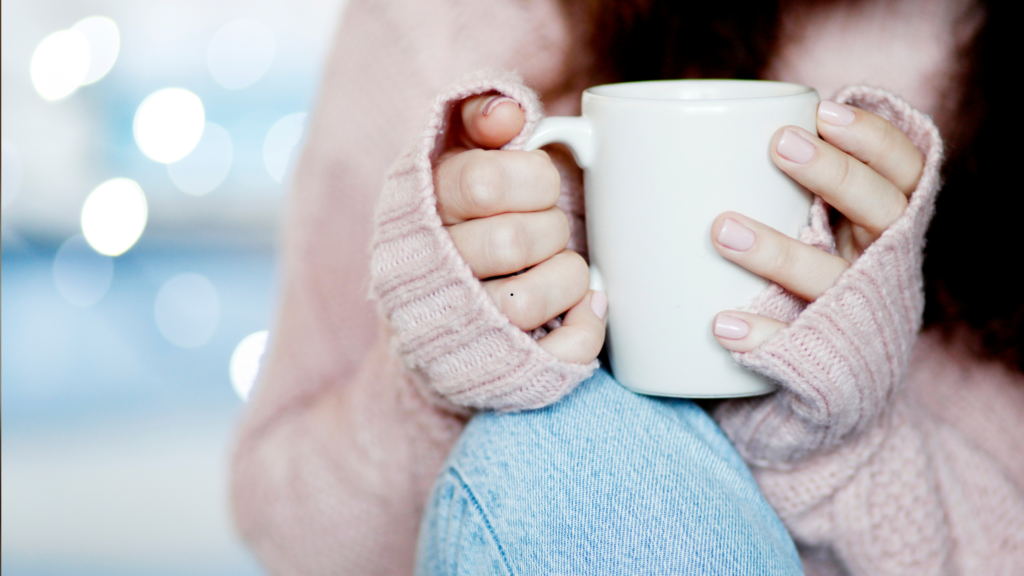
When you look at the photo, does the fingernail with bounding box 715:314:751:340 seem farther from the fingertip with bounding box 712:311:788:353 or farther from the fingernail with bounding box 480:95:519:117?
the fingernail with bounding box 480:95:519:117

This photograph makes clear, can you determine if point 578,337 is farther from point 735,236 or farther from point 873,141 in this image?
point 873,141

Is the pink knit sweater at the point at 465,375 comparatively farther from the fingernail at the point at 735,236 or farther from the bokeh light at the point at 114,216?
the bokeh light at the point at 114,216

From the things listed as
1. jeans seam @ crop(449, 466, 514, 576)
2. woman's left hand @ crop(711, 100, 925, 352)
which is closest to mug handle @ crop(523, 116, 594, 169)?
woman's left hand @ crop(711, 100, 925, 352)

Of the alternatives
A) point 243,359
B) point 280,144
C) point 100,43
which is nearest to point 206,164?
point 280,144

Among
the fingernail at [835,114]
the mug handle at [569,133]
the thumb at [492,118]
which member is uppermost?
the thumb at [492,118]

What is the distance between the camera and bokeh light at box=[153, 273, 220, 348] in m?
2.48

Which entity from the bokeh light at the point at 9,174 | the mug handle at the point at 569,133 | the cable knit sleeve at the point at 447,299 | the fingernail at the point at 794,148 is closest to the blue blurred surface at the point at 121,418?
the bokeh light at the point at 9,174

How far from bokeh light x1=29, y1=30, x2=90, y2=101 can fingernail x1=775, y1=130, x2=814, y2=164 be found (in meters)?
2.73

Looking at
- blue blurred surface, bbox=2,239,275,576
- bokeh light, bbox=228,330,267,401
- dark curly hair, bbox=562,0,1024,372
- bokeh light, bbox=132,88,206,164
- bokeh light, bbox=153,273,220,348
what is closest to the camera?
dark curly hair, bbox=562,0,1024,372

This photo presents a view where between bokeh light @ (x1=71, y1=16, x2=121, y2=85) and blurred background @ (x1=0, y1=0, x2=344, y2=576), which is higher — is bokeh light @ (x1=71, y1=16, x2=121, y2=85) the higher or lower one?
the higher one

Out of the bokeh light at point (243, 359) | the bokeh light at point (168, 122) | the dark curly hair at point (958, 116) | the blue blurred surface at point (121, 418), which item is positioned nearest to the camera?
the dark curly hair at point (958, 116)

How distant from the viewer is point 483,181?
18.6 inches

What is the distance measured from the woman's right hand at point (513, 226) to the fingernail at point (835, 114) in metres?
0.18

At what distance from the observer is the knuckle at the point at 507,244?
1.57ft
